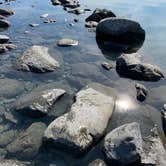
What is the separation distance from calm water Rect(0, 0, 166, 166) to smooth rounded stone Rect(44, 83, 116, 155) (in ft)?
0.92

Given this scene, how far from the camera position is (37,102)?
382 inches

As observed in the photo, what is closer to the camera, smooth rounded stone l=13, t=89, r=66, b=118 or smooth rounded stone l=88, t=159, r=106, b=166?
smooth rounded stone l=88, t=159, r=106, b=166

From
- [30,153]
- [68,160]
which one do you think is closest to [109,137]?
[68,160]

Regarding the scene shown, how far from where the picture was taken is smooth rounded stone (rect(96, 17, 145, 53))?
1559 cm

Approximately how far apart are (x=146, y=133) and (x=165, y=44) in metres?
8.23

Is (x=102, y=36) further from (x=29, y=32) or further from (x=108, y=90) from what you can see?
(x=108, y=90)

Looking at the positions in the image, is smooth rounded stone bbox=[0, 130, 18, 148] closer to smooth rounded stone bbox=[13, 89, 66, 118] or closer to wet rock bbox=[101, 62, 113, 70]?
smooth rounded stone bbox=[13, 89, 66, 118]

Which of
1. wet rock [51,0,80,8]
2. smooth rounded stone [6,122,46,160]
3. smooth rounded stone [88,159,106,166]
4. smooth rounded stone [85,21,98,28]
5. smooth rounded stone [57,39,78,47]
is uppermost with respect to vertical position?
smooth rounded stone [88,159,106,166]

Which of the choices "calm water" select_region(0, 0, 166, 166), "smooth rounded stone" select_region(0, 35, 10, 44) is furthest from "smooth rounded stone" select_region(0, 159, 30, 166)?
"smooth rounded stone" select_region(0, 35, 10, 44)

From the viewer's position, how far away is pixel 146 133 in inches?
355

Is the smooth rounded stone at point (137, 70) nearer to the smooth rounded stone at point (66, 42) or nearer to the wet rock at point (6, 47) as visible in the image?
the smooth rounded stone at point (66, 42)

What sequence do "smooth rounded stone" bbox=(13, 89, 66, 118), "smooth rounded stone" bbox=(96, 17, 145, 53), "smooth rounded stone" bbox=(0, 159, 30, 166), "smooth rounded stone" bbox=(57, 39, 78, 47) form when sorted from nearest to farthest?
"smooth rounded stone" bbox=(0, 159, 30, 166) < "smooth rounded stone" bbox=(13, 89, 66, 118) < "smooth rounded stone" bbox=(57, 39, 78, 47) < "smooth rounded stone" bbox=(96, 17, 145, 53)

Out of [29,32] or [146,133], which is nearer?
[146,133]

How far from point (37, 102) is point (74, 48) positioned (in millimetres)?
5577
